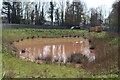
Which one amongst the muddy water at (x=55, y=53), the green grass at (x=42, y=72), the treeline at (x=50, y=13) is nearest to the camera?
the green grass at (x=42, y=72)

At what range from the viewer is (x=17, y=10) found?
4100cm

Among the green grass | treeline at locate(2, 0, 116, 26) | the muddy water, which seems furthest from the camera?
treeline at locate(2, 0, 116, 26)

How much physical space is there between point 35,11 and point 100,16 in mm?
20464

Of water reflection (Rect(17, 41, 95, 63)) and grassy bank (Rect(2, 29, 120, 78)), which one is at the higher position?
grassy bank (Rect(2, 29, 120, 78))

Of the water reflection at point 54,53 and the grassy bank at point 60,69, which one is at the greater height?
the grassy bank at point 60,69

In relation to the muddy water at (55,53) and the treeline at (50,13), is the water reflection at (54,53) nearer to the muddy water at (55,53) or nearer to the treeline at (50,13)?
the muddy water at (55,53)

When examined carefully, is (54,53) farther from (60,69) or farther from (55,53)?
(60,69)

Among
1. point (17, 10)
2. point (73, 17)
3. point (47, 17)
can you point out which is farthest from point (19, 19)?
point (73, 17)

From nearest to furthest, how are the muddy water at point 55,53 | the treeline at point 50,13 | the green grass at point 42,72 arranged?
the green grass at point 42,72, the muddy water at point 55,53, the treeline at point 50,13

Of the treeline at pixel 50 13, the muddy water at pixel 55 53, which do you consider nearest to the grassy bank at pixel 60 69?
the muddy water at pixel 55 53

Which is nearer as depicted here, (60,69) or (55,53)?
(60,69)

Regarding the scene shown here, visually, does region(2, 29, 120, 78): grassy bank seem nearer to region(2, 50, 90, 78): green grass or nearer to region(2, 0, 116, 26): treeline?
region(2, 50, 90, 78): green grass

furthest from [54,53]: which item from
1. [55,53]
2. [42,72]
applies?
[42,72]

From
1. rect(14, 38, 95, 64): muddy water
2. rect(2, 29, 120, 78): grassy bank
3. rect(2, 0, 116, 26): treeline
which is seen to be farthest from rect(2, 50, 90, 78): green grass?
rect(2, 0, 116, 26): treeline
